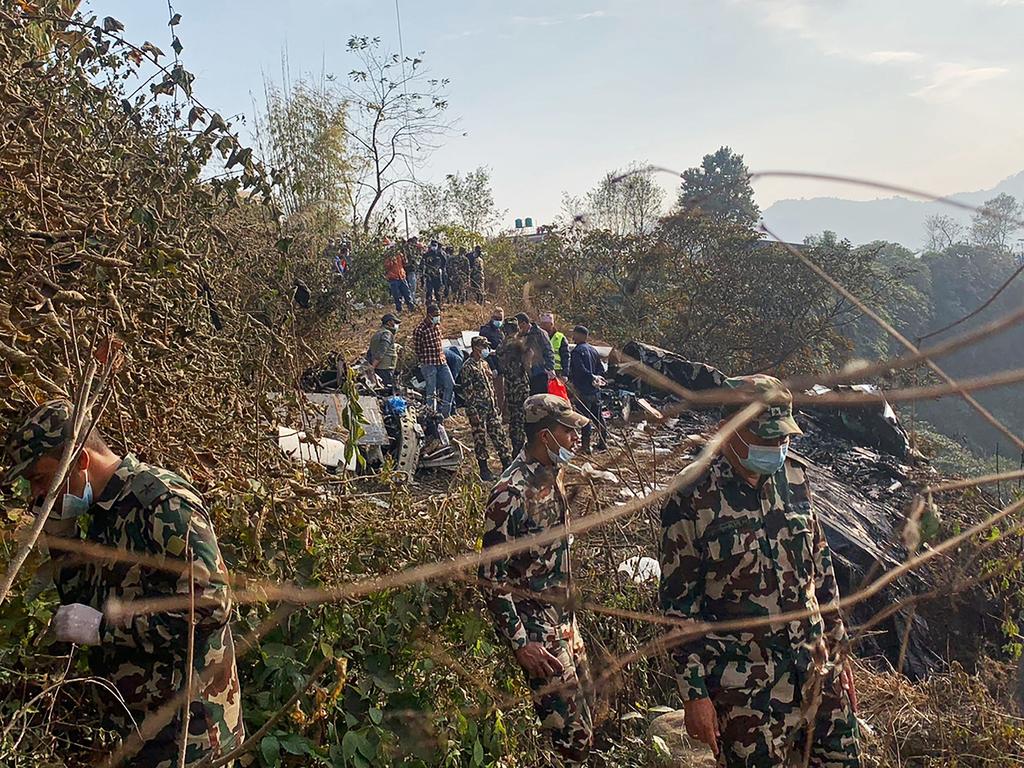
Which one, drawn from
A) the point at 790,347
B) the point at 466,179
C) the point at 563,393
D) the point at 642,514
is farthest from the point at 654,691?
the point at 466,179

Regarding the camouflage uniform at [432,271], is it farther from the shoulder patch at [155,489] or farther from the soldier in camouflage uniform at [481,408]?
the shoulder patch at [155,489]

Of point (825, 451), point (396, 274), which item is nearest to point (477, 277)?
point (396, 274)

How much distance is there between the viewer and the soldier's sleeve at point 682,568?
8.15ft

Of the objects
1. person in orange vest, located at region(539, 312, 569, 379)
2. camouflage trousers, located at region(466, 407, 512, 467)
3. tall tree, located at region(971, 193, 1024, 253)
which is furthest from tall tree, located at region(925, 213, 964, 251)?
person in orange vest, located at region(539, 312, 569, 379)

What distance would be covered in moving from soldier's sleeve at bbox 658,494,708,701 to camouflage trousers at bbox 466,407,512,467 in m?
4.81

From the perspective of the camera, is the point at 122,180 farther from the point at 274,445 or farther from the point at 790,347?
the point at 790,347

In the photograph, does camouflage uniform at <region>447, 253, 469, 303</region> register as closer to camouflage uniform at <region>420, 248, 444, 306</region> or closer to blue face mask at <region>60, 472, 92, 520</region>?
camouflage uniform at <region>420, 248, 444, 306</region>

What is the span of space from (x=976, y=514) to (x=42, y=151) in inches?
239

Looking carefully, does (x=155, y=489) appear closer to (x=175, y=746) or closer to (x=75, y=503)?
(x=75, y=503)

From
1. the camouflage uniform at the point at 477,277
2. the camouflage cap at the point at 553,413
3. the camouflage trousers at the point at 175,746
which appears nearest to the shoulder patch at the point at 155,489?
the camouflage trousers at the point at 175,746

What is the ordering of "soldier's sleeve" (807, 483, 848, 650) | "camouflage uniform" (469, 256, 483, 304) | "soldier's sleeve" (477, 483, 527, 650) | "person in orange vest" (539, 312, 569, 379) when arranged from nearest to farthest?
"soldier's sleeve" (807, 483, 848, 650), "soldier's sleeve" (477, 483, 527, 650), "person in orange vest" (539, 312, 569, 379), "camouflage uniform" (469, 256, 483, 304)

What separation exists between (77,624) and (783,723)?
6.75 ft

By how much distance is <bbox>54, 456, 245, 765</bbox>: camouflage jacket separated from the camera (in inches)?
75.9

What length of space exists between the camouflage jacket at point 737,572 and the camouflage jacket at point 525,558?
43 centimetres
